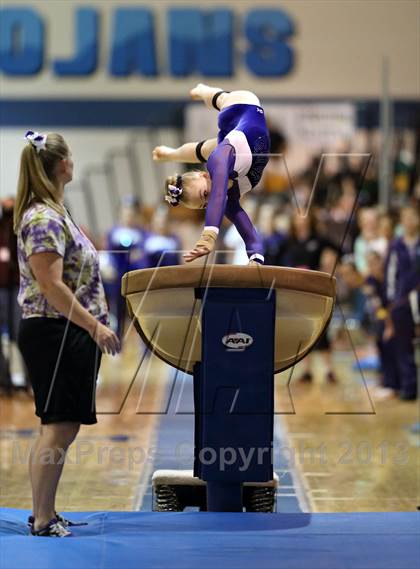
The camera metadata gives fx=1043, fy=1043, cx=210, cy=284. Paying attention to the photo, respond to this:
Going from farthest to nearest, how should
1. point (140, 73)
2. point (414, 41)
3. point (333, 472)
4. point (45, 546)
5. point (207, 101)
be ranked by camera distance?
point (140, 73) → point (414, 41) → point (333, 472) → point (207, 101) → point (45, 546)

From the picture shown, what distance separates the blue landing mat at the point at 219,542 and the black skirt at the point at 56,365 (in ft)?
1.19

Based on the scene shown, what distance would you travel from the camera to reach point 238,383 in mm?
3232

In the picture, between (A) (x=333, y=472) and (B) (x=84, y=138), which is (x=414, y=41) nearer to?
(B) (x=84, y=138)

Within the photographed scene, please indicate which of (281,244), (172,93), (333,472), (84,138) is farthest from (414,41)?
(333,472)

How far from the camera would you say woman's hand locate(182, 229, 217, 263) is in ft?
10.2

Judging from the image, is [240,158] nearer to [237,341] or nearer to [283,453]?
[237,341]

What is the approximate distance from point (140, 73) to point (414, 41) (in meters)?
3.84

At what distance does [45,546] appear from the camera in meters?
2.90

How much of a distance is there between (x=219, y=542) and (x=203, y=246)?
858mm

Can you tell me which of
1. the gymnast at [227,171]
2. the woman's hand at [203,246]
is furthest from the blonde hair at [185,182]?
the woman's hand at [203,246]

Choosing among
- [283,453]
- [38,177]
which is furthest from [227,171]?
[283,453]

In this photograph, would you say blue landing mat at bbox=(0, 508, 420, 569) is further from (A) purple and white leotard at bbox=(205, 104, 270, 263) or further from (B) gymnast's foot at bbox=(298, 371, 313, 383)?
(B) gymnast's foot at bbox=(298, 371, 313, 383)

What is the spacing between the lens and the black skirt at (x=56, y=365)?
9.76ft

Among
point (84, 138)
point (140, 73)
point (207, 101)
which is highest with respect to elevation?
point (207, 101)
